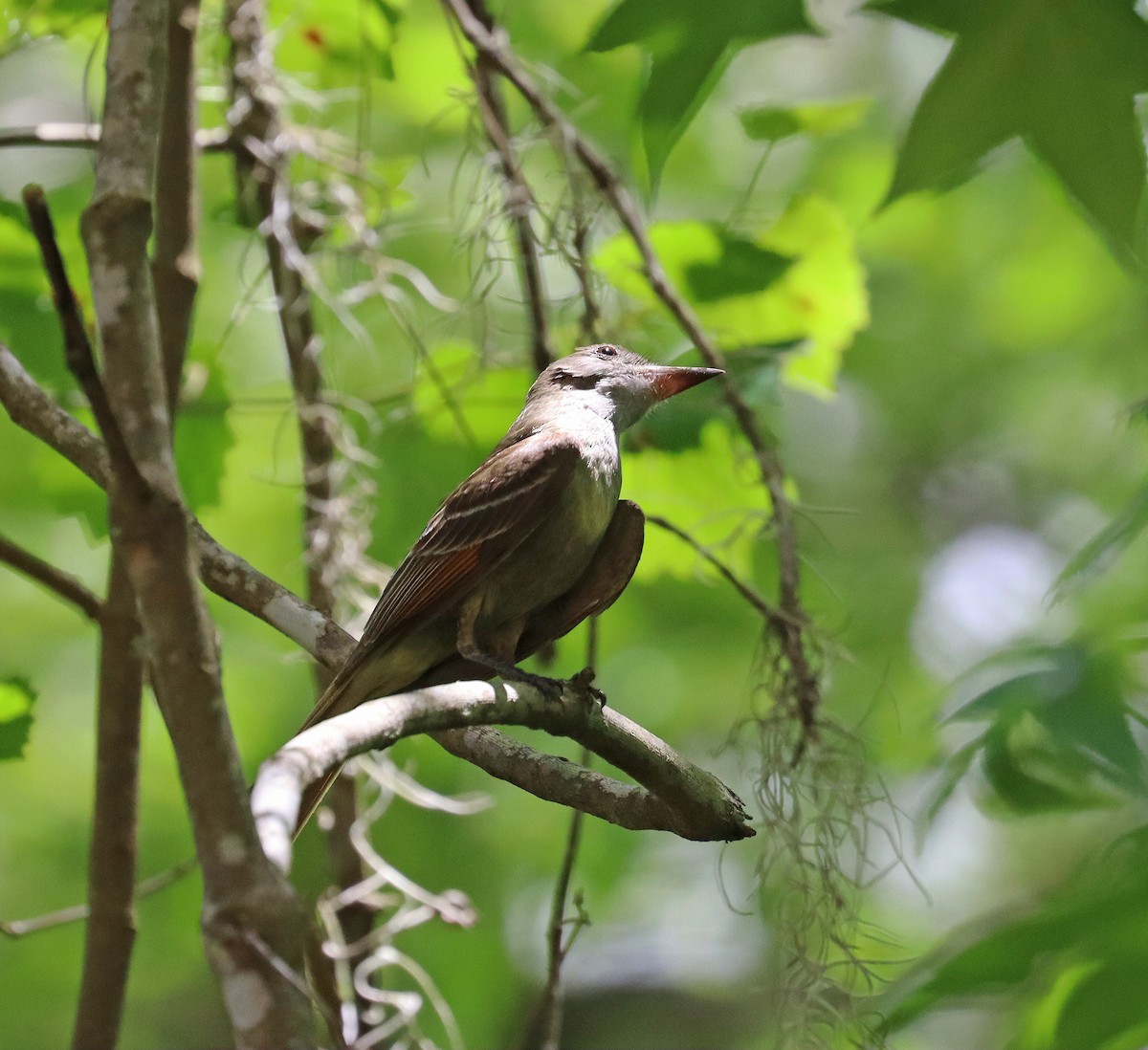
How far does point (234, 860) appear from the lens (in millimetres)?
1459

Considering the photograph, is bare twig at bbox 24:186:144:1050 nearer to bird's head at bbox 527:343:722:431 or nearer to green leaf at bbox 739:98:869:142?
bird's head at bbox 527:343:722:431

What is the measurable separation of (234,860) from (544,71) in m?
3.34

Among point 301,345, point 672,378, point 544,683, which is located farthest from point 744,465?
point 301,345

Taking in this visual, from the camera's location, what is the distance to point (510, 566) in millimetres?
3547

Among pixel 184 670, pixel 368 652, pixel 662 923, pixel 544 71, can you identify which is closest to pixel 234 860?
pixel 184 670

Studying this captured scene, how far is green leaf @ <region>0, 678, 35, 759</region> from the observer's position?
2.97 meters

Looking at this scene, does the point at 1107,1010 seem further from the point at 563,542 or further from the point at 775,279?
the point at 775,279

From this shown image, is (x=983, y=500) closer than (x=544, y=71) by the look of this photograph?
No

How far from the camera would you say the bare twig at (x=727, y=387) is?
11.1 ft

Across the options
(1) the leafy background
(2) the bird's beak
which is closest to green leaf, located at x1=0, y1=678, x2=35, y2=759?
(1) the leafy background

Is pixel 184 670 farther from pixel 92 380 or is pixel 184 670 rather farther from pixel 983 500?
pixel 983 500

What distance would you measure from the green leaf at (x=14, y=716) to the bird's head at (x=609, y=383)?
1.77m

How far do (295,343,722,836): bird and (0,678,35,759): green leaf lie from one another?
2.20 ft

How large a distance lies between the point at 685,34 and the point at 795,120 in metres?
1.80
